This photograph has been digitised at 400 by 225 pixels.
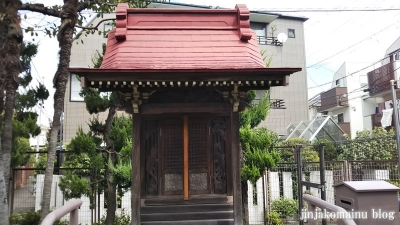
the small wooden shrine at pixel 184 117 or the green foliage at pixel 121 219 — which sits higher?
the small wooden shrine at pixel 184 117

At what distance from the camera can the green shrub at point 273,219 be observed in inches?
396

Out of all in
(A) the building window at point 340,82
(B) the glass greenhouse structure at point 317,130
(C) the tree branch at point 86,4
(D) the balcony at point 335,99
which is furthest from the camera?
(A) the building window at point 340,82

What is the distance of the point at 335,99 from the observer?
28984 mm

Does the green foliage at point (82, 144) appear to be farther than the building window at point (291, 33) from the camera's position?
No

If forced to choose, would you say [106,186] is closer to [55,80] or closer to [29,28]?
[55,80]

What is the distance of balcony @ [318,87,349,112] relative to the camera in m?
28.4

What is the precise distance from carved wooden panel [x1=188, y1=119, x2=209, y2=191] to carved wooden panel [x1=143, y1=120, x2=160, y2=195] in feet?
2.53

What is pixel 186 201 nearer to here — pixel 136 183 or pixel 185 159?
pixel 185 159

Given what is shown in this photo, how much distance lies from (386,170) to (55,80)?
28.9ft

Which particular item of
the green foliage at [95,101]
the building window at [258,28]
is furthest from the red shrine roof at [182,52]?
the building window at [258,28]

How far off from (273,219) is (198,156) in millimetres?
4306

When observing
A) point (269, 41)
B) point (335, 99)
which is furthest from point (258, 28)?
point (335, 99)

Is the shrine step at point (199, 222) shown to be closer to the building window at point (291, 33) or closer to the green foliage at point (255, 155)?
the green foliage at point (255, 155)

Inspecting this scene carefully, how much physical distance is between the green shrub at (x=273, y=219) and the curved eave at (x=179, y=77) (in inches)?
205
